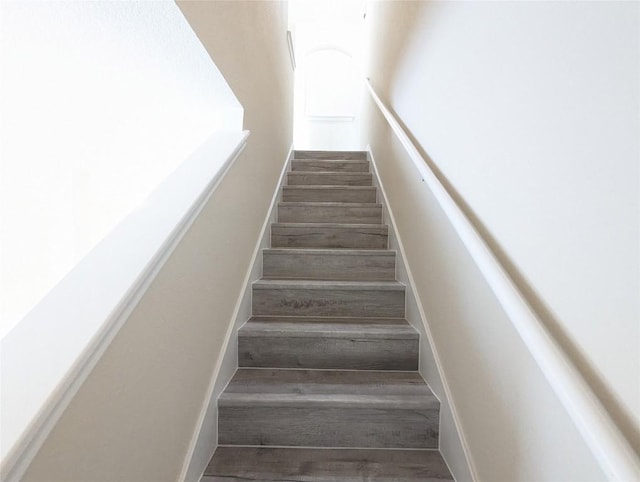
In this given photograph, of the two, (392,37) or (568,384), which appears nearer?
(568,384)

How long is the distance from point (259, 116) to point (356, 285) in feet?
3.32

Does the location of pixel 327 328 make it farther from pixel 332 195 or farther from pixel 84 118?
pixel 332 195

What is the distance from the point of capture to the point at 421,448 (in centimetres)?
138

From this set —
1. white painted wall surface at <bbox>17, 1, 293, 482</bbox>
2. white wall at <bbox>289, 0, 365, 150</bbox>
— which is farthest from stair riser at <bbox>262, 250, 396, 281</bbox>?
white wall at <bbox>289, 0, 365, 150</bbox>

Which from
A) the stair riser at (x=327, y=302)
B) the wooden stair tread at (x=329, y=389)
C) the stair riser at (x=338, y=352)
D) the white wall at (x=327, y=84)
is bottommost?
the wooden stair tread at (x=329, y=389)

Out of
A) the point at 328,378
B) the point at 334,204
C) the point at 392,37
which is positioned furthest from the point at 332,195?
the point at 328,378

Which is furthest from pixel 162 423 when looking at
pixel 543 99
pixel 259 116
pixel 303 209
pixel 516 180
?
pixel 303 209

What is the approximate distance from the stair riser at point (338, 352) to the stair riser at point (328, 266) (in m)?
0.57

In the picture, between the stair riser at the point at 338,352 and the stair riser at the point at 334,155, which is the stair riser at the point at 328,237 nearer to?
the stair riser at the point at 338,352

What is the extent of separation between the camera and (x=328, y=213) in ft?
8.91

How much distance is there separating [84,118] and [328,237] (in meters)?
1.39

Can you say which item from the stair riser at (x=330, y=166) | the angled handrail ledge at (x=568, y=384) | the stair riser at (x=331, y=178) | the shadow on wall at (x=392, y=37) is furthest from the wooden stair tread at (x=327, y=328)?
the stair riser at (x=330, y=166)

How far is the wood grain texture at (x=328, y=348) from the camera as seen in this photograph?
5.45 ft

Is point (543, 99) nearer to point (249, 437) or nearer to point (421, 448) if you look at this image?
point (421, 448)
